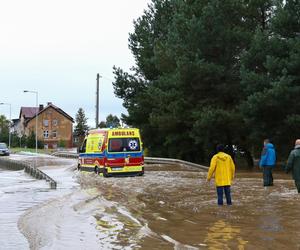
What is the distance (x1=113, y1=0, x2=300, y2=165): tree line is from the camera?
2833cm

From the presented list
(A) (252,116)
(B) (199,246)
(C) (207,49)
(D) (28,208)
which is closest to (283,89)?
(A) (252,116)

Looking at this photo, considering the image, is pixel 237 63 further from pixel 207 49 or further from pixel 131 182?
pixel 131 182

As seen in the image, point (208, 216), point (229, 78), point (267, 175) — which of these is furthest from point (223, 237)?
point (229, 78)

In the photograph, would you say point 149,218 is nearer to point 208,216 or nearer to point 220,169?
point 208,216

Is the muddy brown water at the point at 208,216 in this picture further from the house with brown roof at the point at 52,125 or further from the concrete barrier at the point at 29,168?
the house with brown roof at the point at 52,125

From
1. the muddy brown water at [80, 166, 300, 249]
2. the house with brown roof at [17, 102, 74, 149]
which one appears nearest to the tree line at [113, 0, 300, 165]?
the muddy brown water at [80, 166, 300, 249]

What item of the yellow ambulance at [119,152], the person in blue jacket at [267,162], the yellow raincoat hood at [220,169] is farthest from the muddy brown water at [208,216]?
the yellow ambulance at [119,152]

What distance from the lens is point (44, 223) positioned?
11148 mm

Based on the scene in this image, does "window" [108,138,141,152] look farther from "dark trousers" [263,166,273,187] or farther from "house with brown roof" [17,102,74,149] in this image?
"house with brown roof" [17,102,74,149]

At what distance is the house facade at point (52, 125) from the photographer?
13462 cm

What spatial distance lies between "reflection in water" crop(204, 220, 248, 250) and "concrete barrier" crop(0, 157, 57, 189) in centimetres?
955

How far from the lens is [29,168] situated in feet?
102

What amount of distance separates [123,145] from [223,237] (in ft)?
50.4

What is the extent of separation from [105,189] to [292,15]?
16600 millimetres
